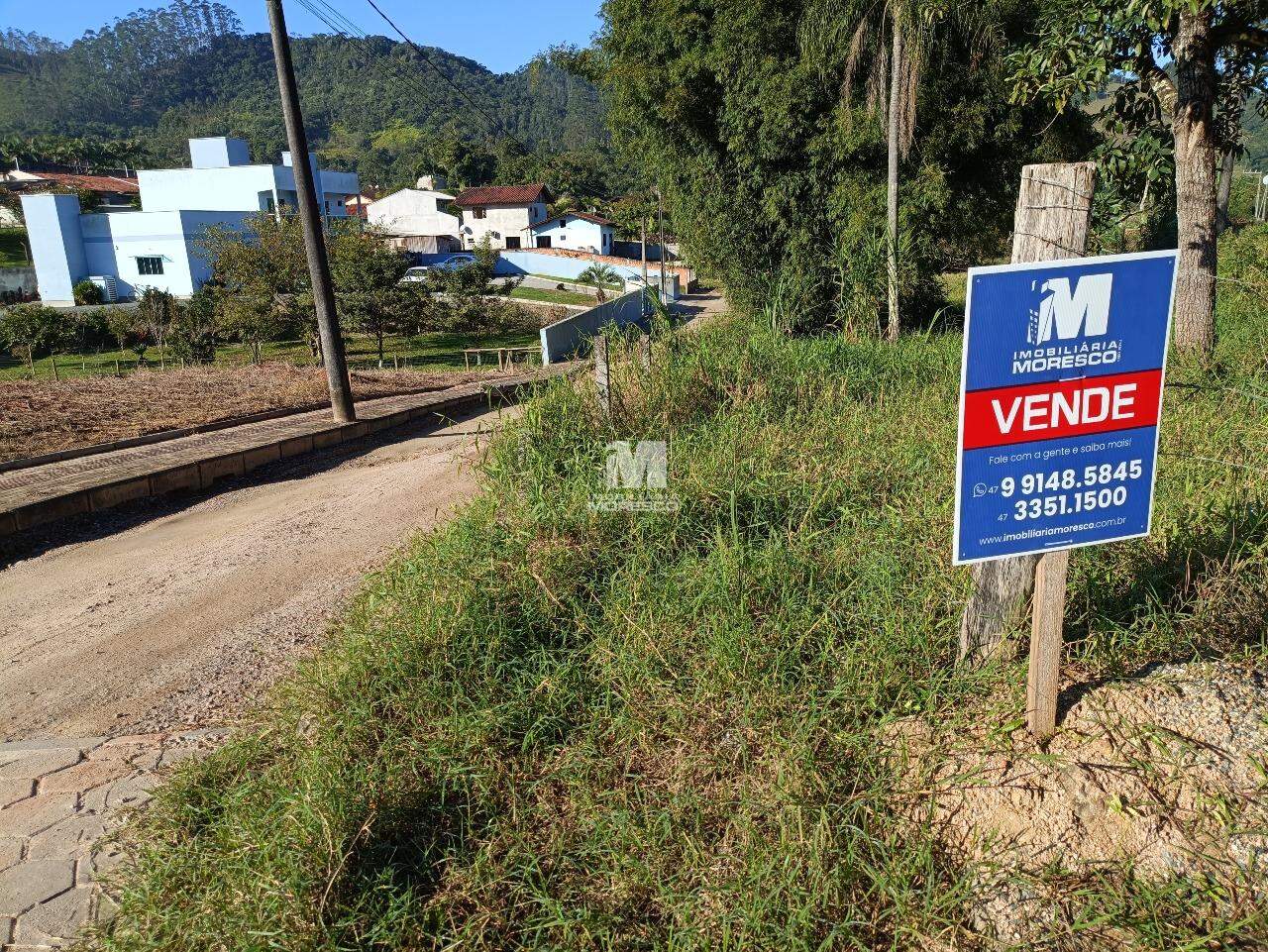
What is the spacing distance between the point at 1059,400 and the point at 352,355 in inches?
1115

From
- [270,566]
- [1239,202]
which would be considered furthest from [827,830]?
[1239,202]

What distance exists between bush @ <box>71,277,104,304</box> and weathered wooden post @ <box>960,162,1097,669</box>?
44657 mm

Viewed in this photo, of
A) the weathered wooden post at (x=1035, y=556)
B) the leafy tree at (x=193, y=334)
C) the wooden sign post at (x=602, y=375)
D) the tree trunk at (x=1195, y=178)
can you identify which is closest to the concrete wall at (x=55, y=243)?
the leafy tree at (x=193, y=334)

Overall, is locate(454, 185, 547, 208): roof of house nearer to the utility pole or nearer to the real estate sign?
the utility pole

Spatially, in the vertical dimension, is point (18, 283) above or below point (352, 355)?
above

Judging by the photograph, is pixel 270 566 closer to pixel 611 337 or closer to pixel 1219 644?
pixel 611 337

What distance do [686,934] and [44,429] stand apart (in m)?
11.5

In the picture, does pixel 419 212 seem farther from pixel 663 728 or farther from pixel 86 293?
pixel 663 728

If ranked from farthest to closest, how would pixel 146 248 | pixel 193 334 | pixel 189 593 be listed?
pixel 146 248, pixel 193 334, pixel 189 593

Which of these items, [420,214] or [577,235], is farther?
[420,214]

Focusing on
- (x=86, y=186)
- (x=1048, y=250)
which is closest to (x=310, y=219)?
(x=1048, y=250)

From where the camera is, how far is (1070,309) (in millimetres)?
2418

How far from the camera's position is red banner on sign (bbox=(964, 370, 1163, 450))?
2430 millimetres

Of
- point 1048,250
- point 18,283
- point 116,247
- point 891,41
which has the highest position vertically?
point 891,41
